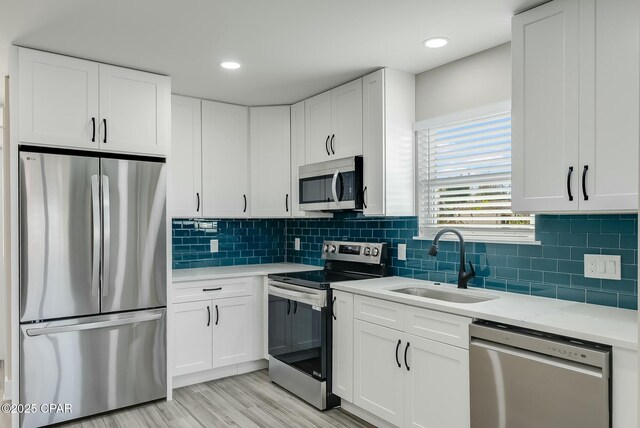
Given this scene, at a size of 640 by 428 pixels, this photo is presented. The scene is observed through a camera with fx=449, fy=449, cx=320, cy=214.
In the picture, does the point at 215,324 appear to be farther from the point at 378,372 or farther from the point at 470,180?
the point at 470,180

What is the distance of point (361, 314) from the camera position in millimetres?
2918

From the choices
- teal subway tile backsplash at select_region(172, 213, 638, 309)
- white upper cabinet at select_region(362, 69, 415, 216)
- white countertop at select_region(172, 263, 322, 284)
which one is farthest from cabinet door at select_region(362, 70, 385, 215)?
white countertop at select_region(172, 263, 322, 284)

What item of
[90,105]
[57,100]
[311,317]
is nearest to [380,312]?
[311,317]

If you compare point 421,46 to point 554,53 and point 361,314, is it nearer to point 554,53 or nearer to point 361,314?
point 554,53

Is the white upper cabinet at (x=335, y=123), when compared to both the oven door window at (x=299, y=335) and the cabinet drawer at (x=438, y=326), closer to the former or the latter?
the oven door window at (x=299, y=335)

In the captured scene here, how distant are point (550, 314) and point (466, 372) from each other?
49 cm

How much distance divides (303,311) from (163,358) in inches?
42.5

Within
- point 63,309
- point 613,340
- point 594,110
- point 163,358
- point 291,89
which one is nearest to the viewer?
point 613,340

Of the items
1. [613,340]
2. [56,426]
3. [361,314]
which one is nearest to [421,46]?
[361,314]

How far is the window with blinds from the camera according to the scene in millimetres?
2797

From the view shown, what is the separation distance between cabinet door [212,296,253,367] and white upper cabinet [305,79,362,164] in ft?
4.52

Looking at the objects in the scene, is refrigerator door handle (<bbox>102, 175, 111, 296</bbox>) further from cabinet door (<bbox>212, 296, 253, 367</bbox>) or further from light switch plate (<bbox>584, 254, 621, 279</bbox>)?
light switch plate (<bbox>584, 254, 621, 279</bbox>)

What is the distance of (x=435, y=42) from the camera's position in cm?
272

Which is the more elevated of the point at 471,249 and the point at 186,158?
the point at 186,158
